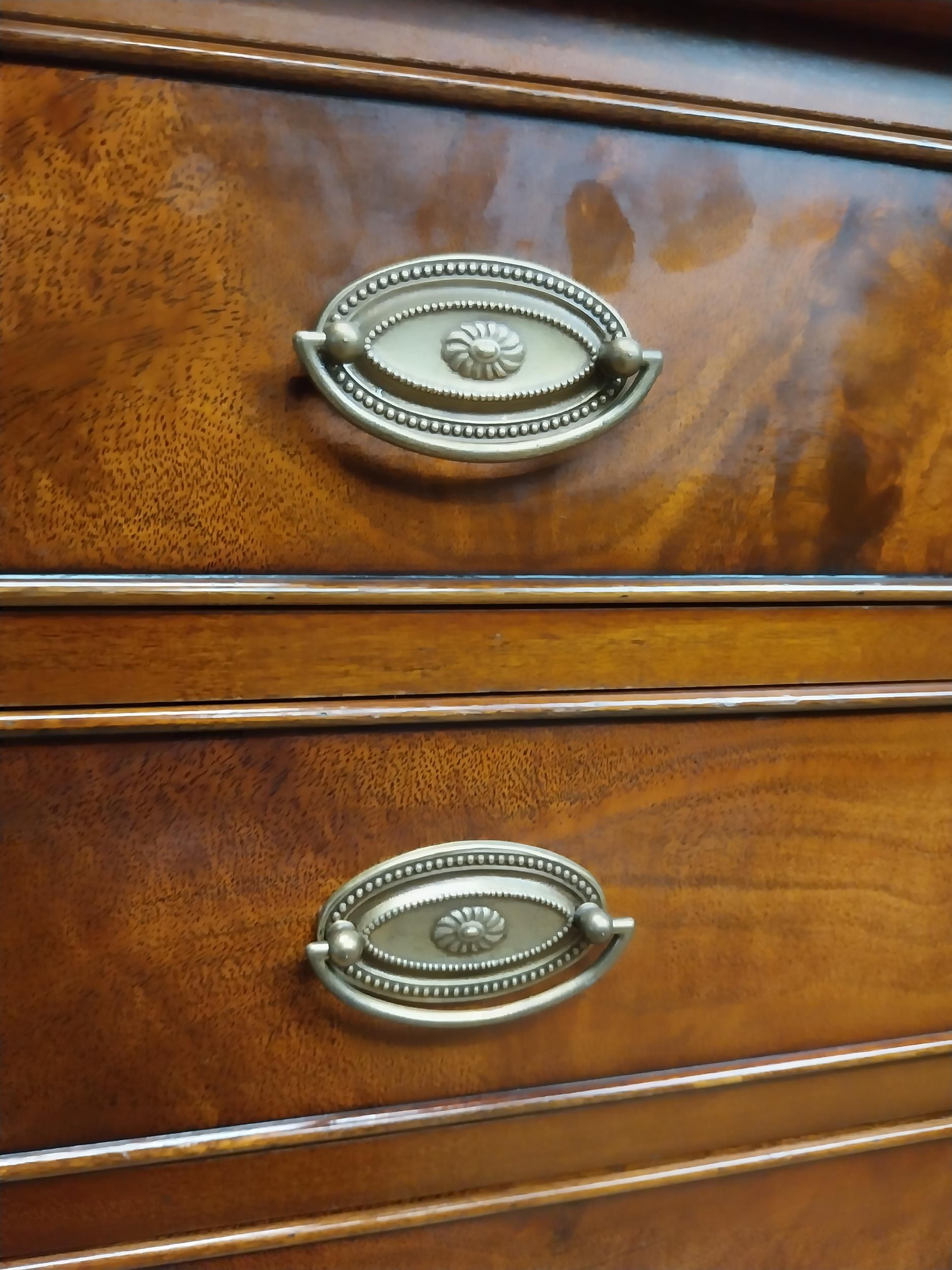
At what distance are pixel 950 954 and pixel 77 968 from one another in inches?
14.6

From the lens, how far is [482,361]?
0.30 metres

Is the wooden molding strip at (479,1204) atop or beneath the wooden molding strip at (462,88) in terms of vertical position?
beneath

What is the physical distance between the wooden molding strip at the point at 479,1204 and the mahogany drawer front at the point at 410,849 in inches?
1.9

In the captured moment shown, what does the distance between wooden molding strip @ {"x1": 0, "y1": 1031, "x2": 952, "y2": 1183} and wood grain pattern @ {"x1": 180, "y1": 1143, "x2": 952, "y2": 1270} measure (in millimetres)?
51

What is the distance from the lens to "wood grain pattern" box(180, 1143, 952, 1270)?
0.36 m

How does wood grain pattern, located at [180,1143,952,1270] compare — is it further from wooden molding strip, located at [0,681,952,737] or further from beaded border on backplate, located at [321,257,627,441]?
beaded border on backplate, located at [321,257,627,441]

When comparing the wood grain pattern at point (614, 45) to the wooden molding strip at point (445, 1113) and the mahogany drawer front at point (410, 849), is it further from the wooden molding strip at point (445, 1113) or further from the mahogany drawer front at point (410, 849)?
the wooden molding strip at point (445, 1113)

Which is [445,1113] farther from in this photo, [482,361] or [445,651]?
[482,361]

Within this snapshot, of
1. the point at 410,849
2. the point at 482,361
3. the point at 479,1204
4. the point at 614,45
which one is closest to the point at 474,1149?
the point at 479,1204

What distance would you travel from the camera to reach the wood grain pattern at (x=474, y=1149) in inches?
12.8

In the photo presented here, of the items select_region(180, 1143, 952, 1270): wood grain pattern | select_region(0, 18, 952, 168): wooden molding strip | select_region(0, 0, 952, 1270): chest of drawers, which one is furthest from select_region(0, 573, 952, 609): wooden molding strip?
select_region(180, 1143, 952, 1270): wood grain pattern

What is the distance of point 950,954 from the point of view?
0.40 metres

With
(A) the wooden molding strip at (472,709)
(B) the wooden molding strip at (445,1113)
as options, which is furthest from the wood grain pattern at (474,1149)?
(A) the wooden molding strip at (472,709)

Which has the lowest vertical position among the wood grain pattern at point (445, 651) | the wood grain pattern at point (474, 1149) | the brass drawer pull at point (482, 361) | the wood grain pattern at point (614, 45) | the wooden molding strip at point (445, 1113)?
the wood grain pattern at point (474, 1149)
